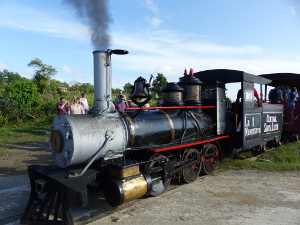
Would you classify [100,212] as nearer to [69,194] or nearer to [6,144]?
[69,194]

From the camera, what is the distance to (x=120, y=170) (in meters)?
3.94

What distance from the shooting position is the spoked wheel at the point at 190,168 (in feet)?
17.2

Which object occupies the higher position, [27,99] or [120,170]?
[27,99]

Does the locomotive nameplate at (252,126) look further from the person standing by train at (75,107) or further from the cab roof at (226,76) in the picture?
the person standing by train at (75,107)

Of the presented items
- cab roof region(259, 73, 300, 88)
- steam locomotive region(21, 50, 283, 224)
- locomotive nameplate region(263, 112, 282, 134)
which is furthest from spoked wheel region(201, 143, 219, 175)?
cab roof region(259, 73, 300, 88)

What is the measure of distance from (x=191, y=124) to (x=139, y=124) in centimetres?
137

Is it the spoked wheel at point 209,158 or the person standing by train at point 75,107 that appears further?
the person standing by train at point 75,107

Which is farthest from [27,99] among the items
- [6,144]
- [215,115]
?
[215,115]

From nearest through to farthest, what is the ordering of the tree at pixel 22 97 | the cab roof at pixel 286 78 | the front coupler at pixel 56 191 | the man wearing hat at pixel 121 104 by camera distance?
1. the front coupler at pixel 56 191
2. the man wearing hat at pixel 121 104
3. the cab roof at pixel 286 78
4. the tree at pixel 22 97

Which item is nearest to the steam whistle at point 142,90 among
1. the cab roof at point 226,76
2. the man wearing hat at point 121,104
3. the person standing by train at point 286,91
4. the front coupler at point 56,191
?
the front coupler at point 56,191

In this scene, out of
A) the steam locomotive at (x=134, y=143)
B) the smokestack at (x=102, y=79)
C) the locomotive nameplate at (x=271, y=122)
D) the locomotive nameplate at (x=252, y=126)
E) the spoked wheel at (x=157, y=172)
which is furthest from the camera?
the locomotive nameplate at (x=271, y=122)

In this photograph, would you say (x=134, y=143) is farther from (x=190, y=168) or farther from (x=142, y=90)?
(x=190, y=168)

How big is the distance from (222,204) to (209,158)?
5.33 feet

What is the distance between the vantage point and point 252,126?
6.74m
